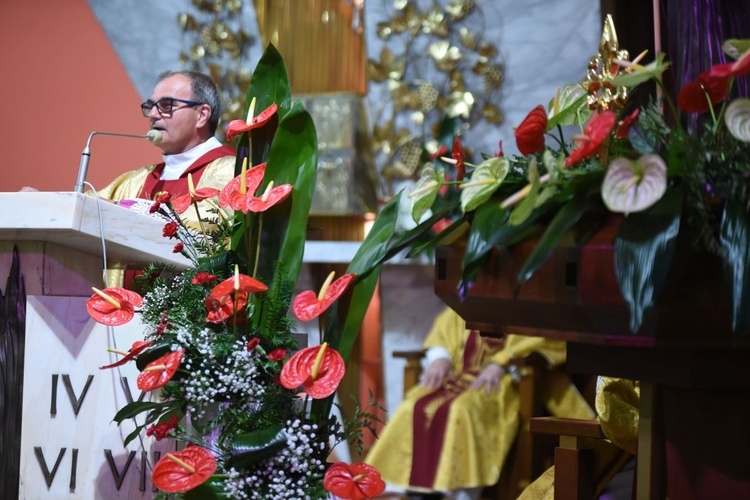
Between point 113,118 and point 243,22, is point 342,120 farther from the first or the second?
point 113,118

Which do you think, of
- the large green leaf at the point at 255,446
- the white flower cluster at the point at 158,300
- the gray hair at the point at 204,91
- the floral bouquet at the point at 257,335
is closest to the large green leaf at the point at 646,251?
the floral bouquet at the point at 257,335

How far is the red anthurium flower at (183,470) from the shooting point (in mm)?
1266

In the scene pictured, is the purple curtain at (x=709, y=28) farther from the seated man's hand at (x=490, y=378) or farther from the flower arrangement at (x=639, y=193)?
the seated man's hand at (x=490, y=378)

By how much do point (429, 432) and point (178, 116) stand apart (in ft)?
4.94

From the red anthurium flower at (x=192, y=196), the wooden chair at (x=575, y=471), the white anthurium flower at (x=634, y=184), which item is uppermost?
the red anthurium flower at (x=192, y=196)

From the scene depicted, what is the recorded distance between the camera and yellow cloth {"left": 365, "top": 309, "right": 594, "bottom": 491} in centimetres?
345

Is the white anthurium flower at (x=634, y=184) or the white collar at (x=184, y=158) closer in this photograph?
the white anthurium flower at (x=634, y=184)

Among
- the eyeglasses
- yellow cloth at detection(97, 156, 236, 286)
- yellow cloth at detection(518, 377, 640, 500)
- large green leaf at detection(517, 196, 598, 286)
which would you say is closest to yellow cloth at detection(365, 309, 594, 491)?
yellow cloth at detection(97, 156, 236, 286)

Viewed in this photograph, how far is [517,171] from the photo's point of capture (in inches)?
42.7

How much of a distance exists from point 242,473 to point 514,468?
2381mm

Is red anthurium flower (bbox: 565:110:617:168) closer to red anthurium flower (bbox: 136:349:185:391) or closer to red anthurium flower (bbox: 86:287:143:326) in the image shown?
Answer: red anthurium flower (bbox: 136:349:185:391)

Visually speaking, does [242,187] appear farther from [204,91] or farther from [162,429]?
[204,91]

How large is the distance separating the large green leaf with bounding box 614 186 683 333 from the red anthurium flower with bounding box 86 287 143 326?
0.86 meters

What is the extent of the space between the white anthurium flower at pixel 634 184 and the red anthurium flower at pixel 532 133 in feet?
0.65
